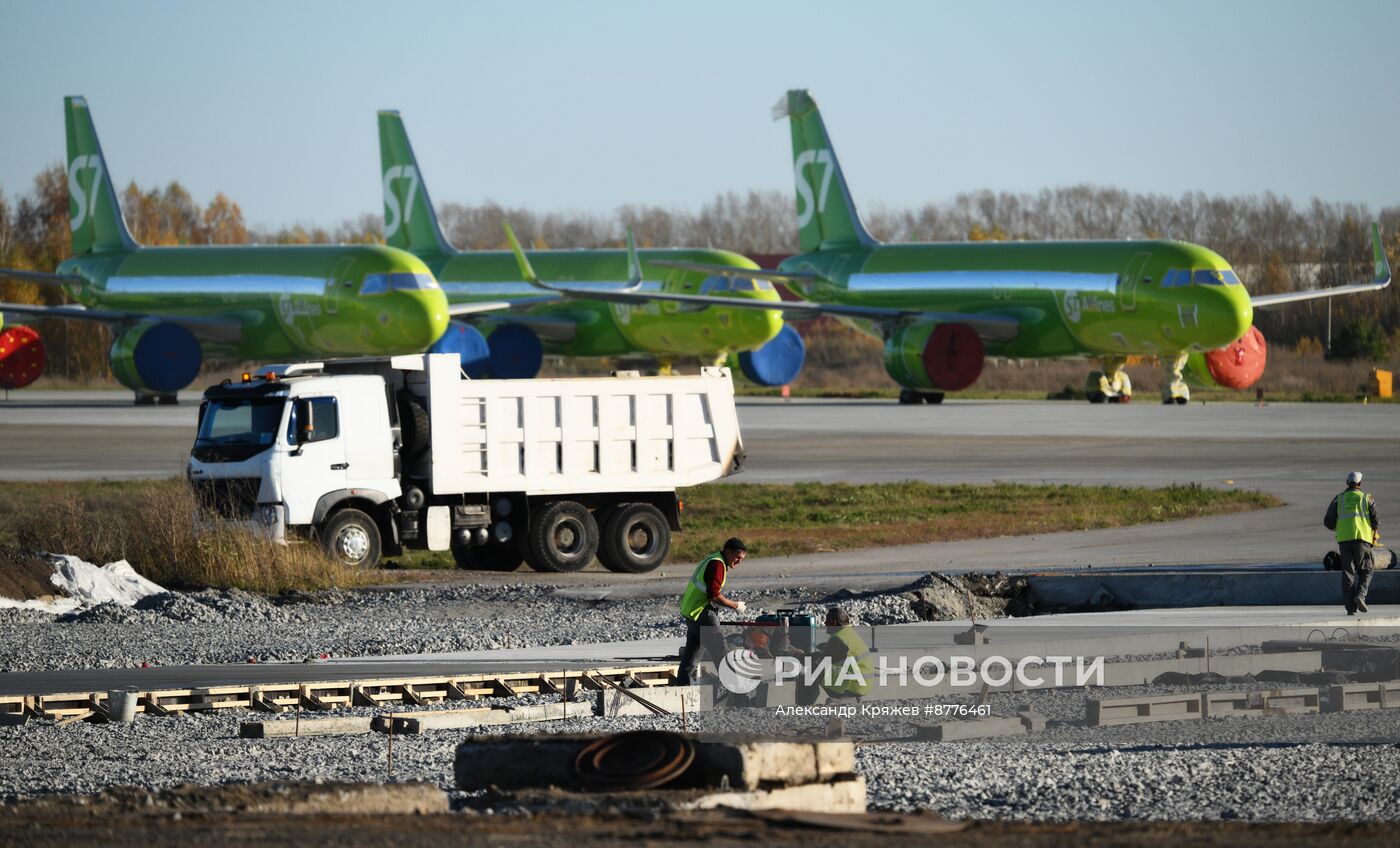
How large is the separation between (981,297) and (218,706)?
42.3m

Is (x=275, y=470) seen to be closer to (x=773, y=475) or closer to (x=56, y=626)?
(x=56, y=626)

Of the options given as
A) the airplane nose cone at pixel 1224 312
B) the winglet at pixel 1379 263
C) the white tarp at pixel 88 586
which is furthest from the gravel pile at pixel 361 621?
the winglet at pixel 1379 263

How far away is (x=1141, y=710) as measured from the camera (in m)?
12.6

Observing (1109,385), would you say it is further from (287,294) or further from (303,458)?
(303,458)

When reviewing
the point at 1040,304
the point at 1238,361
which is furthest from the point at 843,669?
the point at 1238,361

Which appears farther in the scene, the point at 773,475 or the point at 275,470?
the point at 773,475

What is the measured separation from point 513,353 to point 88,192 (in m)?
14.2

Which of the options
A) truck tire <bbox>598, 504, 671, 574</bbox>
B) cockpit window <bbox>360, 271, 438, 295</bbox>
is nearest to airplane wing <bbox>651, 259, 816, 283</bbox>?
cockpit window <bbox>360, 271, 438, 295</bbox>

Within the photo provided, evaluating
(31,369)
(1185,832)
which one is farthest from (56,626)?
(31,369)

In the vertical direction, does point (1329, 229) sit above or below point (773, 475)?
above

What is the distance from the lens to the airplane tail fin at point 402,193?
67.5 m

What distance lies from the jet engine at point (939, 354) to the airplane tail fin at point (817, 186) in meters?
9.13

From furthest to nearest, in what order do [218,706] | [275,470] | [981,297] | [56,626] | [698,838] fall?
[981,297], [275,470], [56,626], [218,706], [698,838]

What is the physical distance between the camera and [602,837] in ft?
26.1
